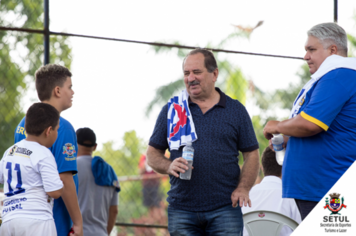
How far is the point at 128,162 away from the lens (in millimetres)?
11977

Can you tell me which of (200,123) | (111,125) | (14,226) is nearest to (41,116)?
(14,226)

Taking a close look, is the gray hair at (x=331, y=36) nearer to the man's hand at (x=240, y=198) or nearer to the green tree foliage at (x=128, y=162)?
the man's hand at (x=240, y=198)

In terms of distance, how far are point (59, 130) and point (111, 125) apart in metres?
6.96

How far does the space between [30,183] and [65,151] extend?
29 cm

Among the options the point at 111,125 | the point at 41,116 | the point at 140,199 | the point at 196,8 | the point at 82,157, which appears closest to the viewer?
the point at 41,116

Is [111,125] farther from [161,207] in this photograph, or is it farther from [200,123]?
[200,123]

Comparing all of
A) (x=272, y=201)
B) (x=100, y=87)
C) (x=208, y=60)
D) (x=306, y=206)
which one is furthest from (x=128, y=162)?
(x=306, y=206)

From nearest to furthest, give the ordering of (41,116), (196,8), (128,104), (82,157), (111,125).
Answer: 1. (41,116)
2. (82,157)
3. (111,125)
4. (128,104)
5. (196,8)

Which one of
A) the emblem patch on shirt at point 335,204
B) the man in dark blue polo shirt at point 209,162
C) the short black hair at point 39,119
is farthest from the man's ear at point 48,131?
the emblem patch on shirt at point 335,204

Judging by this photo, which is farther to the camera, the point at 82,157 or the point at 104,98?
the point at 104,98

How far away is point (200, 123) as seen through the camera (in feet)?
8.95

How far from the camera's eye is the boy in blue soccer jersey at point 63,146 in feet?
7.72

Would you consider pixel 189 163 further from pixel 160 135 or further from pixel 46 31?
pixel 46 31

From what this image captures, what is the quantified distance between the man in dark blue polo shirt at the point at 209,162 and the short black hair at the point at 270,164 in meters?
0.64
